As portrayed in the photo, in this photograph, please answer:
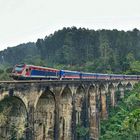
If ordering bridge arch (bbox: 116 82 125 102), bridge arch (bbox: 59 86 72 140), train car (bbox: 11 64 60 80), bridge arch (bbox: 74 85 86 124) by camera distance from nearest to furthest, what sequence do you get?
Result: 1. train car (bbox: 11 64 60 80)
2. bridge arch (bbox: 59 86 72 140)
3. bridge arch (bbox: 74 85 86 124)
4. bridge arch (bbox: 116 82 125 102)

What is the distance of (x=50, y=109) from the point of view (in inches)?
1300

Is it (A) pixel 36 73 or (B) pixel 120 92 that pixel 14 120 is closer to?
(A) pixel 36 73

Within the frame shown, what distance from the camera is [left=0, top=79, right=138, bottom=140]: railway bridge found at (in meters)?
25.9

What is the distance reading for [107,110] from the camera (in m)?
57.3

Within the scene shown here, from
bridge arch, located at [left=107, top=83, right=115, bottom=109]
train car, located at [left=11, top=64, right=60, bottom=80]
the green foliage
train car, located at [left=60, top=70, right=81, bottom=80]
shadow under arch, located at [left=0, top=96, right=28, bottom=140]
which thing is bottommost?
the green foliage

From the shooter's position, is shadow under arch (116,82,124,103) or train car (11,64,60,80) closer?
train car (11,64,60,80)

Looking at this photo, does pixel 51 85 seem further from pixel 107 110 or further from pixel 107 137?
pixel 107 110

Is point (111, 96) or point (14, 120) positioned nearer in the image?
point (14, 120)

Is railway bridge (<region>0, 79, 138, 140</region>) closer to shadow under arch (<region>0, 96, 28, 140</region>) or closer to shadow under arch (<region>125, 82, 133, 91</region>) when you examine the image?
shadow under arch (<region>0, 96, 28, 140</region>)

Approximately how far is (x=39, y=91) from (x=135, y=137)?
23575 millimetres

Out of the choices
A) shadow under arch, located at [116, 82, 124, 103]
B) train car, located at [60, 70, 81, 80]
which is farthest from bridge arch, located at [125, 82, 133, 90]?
train car, located at [60, 70, 81, 80]

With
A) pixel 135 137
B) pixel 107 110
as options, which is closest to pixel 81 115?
pixel 135 137

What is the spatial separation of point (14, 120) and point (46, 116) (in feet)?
22.3

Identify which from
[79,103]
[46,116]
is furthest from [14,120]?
[79,103]
